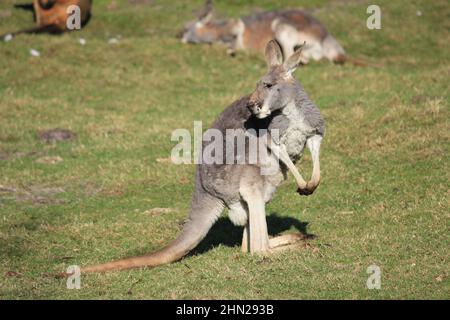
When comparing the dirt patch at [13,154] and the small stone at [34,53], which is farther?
the small stone at [34,53]

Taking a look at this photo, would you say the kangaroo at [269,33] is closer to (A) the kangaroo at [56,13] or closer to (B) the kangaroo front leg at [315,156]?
(A) the kangaroo at [56,13]

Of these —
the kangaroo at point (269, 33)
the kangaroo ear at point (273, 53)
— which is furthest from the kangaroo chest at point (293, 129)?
the kangaroo at point (269, 33)

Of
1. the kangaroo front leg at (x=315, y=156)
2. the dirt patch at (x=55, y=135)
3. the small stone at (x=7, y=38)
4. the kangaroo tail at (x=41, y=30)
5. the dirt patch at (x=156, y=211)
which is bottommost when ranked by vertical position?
the dirt patch at (x=156, y=211)

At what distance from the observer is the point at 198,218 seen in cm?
634

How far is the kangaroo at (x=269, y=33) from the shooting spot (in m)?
14.4

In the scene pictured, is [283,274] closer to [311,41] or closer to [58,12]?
[311,41]

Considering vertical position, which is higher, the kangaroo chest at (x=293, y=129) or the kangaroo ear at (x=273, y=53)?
the kangaroo ear at (x=273, y=53)

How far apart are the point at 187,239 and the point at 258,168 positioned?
79 centimetres

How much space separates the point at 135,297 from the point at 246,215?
1.30 metres

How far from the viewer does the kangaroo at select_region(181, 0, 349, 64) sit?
14375mm

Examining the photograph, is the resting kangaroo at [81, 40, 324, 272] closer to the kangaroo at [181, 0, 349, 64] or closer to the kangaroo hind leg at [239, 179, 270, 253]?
the kangaroo hind leg at [239, 179, 270, 253]

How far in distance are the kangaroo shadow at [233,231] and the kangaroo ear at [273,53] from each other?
1.45m
